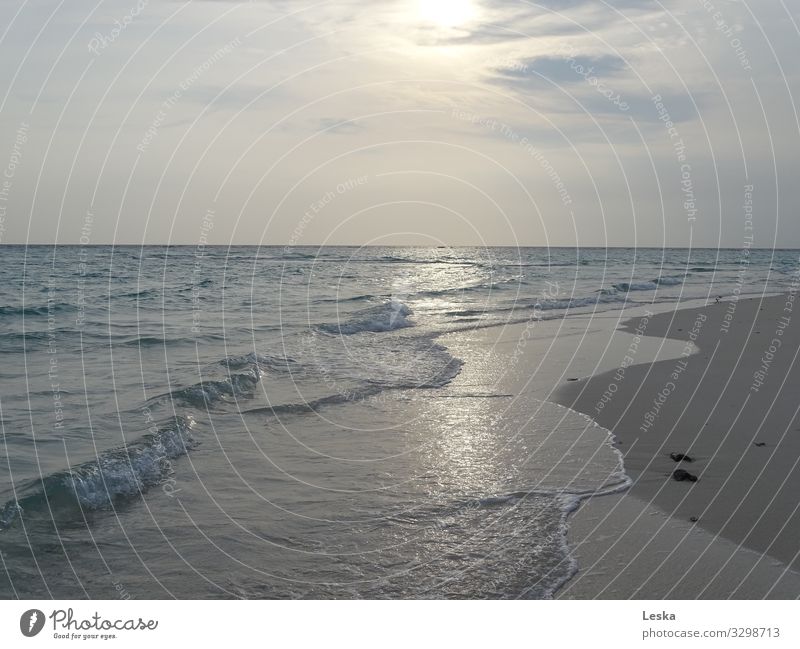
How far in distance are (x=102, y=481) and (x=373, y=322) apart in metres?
19.2

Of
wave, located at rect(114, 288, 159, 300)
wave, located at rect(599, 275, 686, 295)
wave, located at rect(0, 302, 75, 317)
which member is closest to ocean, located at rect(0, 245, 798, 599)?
wave, located at rect(0, 302, 75, 317)

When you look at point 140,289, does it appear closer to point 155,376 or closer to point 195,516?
point 155,376

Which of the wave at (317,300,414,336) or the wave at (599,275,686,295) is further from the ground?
the wave at (599,275,686,295)

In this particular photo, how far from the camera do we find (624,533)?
23.7 feet

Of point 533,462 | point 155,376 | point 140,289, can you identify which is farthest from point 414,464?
point 140,289

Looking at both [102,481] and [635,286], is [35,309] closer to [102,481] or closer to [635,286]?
[102,481]

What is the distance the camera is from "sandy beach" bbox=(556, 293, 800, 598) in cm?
631

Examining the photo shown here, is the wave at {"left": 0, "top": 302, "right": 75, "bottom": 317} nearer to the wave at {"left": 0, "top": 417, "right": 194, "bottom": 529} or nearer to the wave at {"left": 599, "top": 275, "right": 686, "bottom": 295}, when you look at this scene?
the wave at {"left": 0, "top": 417, "right": 194, "bottom": 529}

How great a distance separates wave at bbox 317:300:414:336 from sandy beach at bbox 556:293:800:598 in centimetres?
1177

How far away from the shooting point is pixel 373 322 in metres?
28.0

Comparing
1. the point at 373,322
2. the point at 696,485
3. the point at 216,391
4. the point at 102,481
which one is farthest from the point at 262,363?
the point at 696,485

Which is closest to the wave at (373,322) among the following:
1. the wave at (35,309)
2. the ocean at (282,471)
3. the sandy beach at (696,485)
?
the ocean at (282,471)

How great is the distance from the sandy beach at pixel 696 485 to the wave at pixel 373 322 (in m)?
11.8

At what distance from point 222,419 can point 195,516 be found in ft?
15.8
